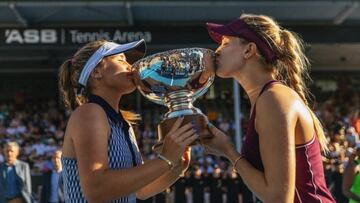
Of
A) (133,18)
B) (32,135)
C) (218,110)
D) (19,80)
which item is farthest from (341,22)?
(19,80)

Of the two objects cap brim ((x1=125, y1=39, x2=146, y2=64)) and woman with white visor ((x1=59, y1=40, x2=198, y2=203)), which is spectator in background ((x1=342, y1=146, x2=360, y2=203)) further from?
cap brim ((x1=125, y1=39, x2=146, y2=64))

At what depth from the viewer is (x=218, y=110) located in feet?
56.9

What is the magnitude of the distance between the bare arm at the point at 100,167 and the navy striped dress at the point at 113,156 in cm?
9

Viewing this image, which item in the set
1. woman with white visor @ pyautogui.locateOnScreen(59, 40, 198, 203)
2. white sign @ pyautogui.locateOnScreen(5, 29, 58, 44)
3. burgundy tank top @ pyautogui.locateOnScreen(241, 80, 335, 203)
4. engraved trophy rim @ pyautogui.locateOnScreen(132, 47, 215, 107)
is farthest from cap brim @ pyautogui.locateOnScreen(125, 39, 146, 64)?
white sign @ pyautogui.locateOnScreen(5, 29, 58, 44)

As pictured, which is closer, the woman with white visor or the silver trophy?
the woman with white visor

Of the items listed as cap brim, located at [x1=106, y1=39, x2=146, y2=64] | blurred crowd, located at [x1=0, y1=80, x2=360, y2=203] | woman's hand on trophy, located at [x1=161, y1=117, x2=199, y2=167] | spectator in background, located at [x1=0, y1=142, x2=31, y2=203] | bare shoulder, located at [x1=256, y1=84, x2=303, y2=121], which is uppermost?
cap brim, located at [x1=106, y1=39, x2=146, y2=64]

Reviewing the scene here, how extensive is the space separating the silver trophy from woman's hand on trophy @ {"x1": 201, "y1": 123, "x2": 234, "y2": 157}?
0.15m

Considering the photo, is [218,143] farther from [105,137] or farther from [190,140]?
[105,137]

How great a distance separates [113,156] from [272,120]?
0.68 meters

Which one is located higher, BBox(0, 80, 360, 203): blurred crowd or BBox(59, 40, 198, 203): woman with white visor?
BBox(59, 40, 198, 203): woman with white visor

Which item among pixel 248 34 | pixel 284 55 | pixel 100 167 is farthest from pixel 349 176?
pixel 100 167

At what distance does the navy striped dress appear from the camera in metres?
2.47

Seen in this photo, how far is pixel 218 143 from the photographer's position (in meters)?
2.43

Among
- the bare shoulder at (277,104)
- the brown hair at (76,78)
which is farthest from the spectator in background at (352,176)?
the bare shoulder at (277,104)
